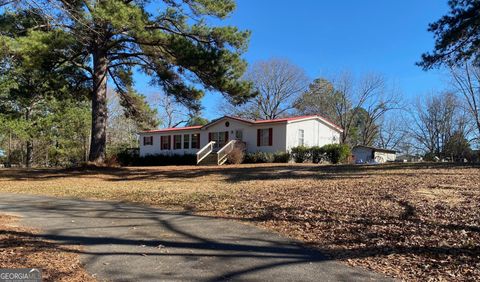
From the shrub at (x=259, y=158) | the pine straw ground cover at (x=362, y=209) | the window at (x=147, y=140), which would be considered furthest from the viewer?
the window at (x=147, y=140)

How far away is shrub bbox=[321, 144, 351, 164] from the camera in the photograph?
26.3m

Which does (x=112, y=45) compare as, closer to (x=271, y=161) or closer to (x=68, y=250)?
(x=271, y=161)

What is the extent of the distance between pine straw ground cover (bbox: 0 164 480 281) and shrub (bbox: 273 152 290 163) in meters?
10.3

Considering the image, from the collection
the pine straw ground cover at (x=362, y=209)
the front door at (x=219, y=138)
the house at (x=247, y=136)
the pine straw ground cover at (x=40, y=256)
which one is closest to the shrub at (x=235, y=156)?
the house at (x=247, y=136)

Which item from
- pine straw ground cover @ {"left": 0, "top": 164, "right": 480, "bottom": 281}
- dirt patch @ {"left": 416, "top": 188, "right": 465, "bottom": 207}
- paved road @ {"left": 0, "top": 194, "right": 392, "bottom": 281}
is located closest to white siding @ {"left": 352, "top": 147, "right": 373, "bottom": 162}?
pine straw ground cover @ {"left": 0, "top": 164, "right": 480, "bottom": 281}

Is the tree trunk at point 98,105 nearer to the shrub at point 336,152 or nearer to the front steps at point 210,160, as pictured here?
the front steps at point 210,160

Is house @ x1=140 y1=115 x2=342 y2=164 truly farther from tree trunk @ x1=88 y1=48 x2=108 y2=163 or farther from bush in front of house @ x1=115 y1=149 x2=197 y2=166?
tree trunk @ x1=88 y1=48 x2=108 y2=163

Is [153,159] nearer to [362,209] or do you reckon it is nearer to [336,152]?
[336,152]

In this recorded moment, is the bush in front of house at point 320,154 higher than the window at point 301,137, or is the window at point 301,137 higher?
the window at point 301,137

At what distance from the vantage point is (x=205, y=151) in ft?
95.0

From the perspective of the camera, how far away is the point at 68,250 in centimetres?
568

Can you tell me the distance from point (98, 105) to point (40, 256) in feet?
55.6

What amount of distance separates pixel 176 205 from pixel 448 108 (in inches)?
1910

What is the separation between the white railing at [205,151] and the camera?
91.6ft
